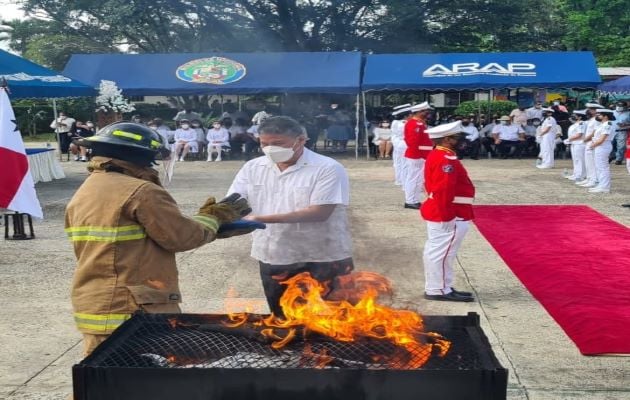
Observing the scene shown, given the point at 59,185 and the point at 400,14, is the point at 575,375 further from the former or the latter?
the point at 400,14

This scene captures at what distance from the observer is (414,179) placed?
11844 mm

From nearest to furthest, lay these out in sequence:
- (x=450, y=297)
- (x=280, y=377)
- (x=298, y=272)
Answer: (x=280, y=377) → (x=298, y=272) → (x=450, y=297)

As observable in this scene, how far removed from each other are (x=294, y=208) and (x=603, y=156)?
11241mm

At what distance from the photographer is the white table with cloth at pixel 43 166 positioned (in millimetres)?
16062

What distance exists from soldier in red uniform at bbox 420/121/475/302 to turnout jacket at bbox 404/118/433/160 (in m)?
4.95

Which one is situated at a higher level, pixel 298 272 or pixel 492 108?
pixel 298 272

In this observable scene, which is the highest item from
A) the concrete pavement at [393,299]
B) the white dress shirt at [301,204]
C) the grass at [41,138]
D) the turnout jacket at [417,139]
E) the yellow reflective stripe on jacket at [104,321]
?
the white dress shirt at [301,204]

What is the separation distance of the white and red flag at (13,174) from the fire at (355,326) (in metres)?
5.04

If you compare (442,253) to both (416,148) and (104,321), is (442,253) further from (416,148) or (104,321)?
(416,148)

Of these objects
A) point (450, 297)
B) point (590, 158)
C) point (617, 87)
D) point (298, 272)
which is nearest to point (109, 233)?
point (298, 272)

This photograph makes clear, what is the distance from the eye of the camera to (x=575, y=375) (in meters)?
4.76

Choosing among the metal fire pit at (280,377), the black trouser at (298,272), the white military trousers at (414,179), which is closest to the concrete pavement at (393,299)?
the white military trousers at (414,179)

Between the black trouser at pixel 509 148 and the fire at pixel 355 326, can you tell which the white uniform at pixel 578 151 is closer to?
the black trouser at pixel 509 148

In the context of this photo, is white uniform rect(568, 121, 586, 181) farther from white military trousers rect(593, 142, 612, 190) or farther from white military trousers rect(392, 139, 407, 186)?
white military trousers rect(392, 139, 407, 186)
